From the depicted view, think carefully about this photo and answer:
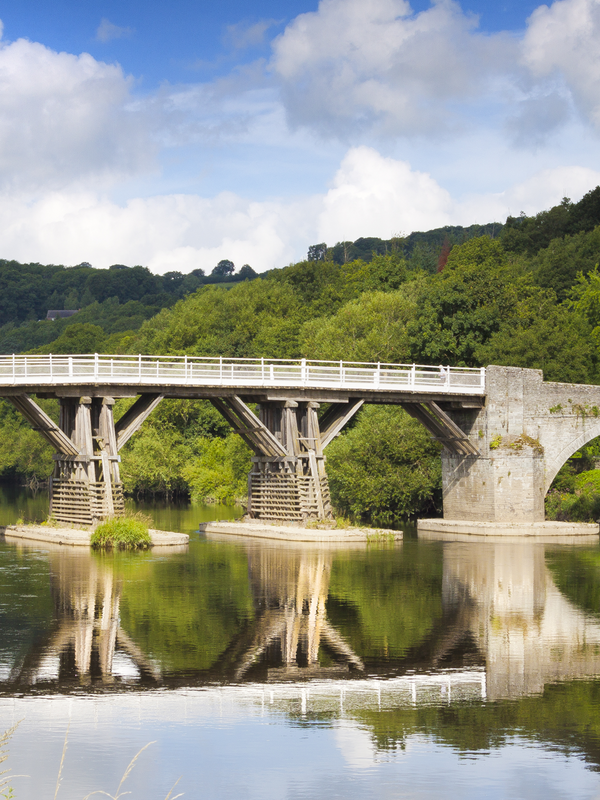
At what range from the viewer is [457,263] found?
10556cm

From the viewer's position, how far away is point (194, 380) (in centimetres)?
4862

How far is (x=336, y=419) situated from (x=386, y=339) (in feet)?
81.2

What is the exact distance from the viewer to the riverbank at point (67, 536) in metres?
45.6

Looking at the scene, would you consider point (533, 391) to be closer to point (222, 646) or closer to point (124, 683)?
point (222, 646)

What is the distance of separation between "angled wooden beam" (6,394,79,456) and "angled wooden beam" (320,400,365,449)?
11.7 metres

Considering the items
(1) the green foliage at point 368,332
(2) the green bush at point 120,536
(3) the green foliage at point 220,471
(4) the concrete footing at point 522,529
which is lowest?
(4) the concrete footing at point 522,529

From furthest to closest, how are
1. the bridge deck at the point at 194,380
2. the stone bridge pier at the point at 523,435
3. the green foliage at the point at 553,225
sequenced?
the green foliage at the point at 553,225
the stone bridge pier at the point at 523,435
the bridge deck at the point at 194,380

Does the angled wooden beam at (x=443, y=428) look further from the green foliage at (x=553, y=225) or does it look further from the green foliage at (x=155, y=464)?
the green foliage at (x=553, y=225)

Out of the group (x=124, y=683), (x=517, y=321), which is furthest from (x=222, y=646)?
(x=517, y=321)

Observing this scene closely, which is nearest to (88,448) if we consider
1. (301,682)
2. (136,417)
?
(136,417)

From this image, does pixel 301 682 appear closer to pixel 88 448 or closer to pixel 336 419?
pixel 88 448

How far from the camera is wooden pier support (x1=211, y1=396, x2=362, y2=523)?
51.1 meters

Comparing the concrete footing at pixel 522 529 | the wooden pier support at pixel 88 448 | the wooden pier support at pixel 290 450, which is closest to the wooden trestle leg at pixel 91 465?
the wooden pier support at pixel 88 448

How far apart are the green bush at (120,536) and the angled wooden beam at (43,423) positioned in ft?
15.2
